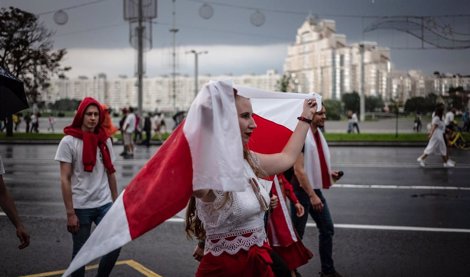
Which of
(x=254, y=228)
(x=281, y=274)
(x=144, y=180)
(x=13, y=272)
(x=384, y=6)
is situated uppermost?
(x=384, y=6)

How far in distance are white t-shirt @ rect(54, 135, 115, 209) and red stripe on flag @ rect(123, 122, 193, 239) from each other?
2228 mm

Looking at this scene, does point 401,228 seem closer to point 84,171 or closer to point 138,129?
point 84,171

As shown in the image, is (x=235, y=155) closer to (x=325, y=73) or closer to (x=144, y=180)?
(x=144, y=180)

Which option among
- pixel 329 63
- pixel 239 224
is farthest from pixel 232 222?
pixel 329 63

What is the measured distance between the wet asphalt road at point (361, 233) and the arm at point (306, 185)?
0.81 meters

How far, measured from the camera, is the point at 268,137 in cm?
381

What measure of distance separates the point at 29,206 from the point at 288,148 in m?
7.31

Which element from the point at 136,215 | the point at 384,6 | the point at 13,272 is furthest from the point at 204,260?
the point at 384,6

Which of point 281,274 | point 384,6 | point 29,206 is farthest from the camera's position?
point 384,6

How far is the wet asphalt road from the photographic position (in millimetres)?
5744

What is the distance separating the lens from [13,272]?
5.60 m

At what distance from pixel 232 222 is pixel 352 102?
269ft

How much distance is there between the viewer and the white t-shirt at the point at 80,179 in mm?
4566

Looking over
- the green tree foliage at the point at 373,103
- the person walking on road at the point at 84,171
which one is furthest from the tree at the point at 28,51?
the green tree foliage at the point at 373,103
